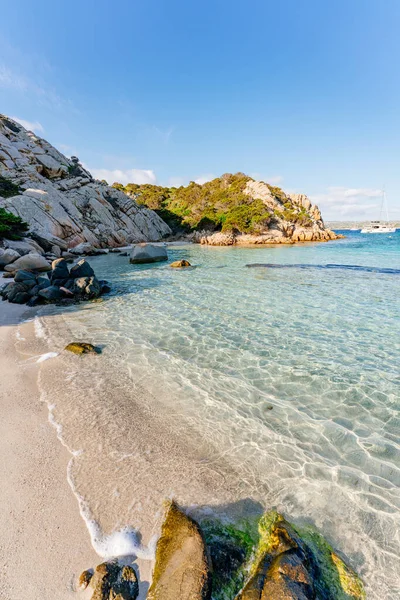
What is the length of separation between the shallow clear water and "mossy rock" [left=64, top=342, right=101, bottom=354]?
0.28 m

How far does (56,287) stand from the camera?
40.8ft

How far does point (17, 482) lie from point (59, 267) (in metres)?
12.2

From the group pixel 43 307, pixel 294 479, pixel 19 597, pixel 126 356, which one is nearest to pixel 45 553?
pixel 19 597

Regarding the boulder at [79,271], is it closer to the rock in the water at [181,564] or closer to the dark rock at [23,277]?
the dark rock at [23,277]

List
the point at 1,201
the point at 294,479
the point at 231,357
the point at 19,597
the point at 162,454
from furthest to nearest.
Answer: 1. the point at 1,201
2. the point at 231,357
3. the point at 162,454
4. the point at 294,479
5. the point at 19,597

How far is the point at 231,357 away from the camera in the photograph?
690cm

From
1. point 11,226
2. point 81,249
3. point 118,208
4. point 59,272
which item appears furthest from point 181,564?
point 118,208

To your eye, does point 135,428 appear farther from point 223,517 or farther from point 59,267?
point 59,267

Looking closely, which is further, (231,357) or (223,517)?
(231,357)

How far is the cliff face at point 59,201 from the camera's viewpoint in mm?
31844

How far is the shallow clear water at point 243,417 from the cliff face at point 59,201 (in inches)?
1076

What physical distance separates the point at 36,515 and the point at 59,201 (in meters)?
40.8

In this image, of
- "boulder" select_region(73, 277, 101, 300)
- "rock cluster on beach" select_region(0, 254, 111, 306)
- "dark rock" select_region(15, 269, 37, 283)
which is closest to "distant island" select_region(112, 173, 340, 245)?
"rock cluster on beach" select_region(0, 254, 111, 306)

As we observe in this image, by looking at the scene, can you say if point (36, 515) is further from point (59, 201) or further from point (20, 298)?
point (59, 201)
